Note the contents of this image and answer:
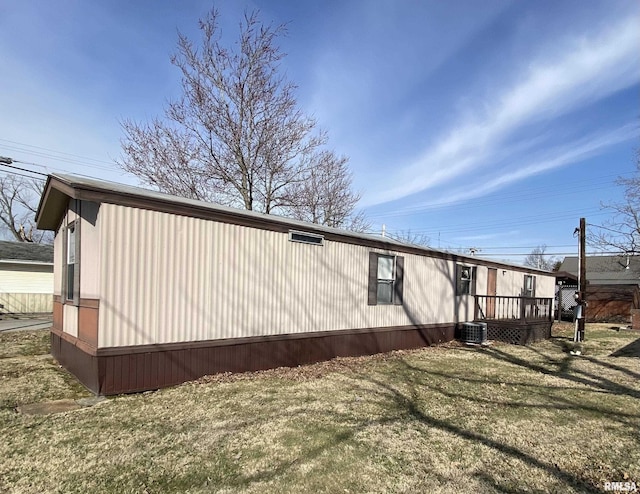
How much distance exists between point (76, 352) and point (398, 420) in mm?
4810

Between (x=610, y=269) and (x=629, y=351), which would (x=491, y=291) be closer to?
(x=629, y=351)

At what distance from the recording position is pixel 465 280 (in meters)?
12.8

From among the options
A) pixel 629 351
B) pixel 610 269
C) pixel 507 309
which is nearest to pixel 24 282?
pixel 507 309

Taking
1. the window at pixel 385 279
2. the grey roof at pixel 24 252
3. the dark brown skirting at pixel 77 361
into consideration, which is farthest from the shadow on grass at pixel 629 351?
the grey roof at pixel 24 252

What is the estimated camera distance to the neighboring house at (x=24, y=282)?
777 inches

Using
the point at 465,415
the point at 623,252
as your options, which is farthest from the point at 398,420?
the point at 623,252

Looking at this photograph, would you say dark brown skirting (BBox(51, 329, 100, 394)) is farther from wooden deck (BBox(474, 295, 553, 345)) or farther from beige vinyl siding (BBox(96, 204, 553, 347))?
wooden deck (BBox(474, 295, 553, 345))

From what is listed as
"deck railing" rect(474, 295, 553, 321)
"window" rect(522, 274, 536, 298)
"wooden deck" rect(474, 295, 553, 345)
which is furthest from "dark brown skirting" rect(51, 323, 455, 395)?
"window" rect(522, 274, 536, 298)

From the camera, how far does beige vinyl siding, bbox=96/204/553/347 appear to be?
215 inches

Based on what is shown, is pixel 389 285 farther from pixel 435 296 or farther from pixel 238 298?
pixel 238 298

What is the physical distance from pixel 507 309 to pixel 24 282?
71.1 ft

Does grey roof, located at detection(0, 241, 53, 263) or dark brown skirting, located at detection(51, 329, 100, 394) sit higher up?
grey roof, located at detection(0, 241, 53, 263)

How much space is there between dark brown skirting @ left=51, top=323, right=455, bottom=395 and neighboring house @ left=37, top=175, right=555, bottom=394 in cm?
2

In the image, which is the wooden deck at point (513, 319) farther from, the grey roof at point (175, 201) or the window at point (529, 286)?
the grey roof at point (175, 201)
